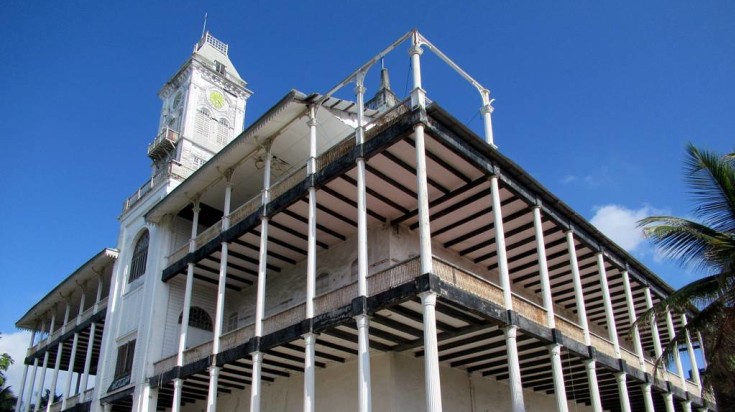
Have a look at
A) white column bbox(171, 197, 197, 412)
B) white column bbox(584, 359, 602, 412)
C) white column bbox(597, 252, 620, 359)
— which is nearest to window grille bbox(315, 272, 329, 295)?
white column bbox(171, 197, 197, 412)

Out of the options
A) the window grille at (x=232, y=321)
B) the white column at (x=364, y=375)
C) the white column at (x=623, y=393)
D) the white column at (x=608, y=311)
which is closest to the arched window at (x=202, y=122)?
the window grille at (x=232, y=321)

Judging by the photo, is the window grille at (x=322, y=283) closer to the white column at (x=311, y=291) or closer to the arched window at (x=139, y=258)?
the white column at (x=311, y=291)

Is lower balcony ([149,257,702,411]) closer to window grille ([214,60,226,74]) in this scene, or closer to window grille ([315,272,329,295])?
window grille ([315,272,329,295])

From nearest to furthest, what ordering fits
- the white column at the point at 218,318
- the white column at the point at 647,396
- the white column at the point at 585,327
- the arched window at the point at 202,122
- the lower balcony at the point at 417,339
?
the lower balcony at the point at 417,339
the white column at the point at 585,327
the white column at the point at 218,318
the white column at the point at 647,396
the arched window at the point at 202,122

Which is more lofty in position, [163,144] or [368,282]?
[163,144]

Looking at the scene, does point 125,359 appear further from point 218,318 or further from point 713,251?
point 713,251

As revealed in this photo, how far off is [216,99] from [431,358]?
26.7 metres

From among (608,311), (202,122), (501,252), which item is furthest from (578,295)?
(202,122)

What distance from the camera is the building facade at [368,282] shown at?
53.6 feet

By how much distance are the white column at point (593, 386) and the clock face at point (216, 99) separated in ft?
83.1

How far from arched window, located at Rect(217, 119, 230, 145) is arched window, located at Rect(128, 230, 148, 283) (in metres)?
8.59

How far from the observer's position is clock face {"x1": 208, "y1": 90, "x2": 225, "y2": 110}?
3623cm

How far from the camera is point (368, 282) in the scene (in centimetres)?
1617

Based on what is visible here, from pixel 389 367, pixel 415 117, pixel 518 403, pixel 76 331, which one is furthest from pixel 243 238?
pixel 76 331
